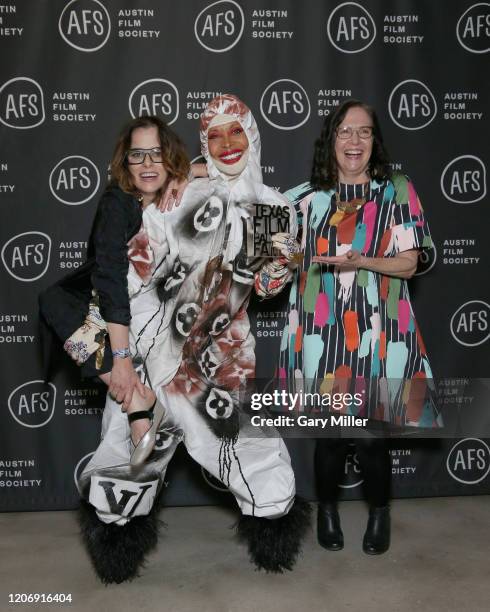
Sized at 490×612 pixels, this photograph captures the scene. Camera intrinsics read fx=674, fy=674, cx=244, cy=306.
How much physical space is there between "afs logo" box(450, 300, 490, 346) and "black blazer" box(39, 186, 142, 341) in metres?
1.61

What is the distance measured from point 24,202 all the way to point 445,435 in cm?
214

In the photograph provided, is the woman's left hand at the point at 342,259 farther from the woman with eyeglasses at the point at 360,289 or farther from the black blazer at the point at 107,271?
the black blazer at the point at 107,271

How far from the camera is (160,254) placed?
2188mm

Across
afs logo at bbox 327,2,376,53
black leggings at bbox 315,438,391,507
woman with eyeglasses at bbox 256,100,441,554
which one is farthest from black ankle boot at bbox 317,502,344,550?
afs logo at bbox 327,2,376,53

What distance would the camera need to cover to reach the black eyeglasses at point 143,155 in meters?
2.15

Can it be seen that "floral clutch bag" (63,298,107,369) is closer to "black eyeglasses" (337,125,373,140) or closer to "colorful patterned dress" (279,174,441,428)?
"colorful patterned dress" (279,174,441,428)

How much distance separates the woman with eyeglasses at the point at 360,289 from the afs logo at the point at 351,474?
22.1 inches

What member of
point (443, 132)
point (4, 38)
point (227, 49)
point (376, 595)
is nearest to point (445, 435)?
point (376, 595)

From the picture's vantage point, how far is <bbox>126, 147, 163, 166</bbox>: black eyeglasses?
2152 mm

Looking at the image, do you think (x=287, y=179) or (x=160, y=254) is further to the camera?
(x=287, y=179)

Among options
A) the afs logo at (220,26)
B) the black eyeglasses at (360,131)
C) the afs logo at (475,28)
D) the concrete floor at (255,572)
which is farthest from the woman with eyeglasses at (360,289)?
the afs logo at (475,28)

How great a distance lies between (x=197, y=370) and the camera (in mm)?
2305

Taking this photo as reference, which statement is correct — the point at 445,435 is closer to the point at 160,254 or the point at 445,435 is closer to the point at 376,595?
the point at 376,595

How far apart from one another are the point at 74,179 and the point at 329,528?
1770 millimetres
